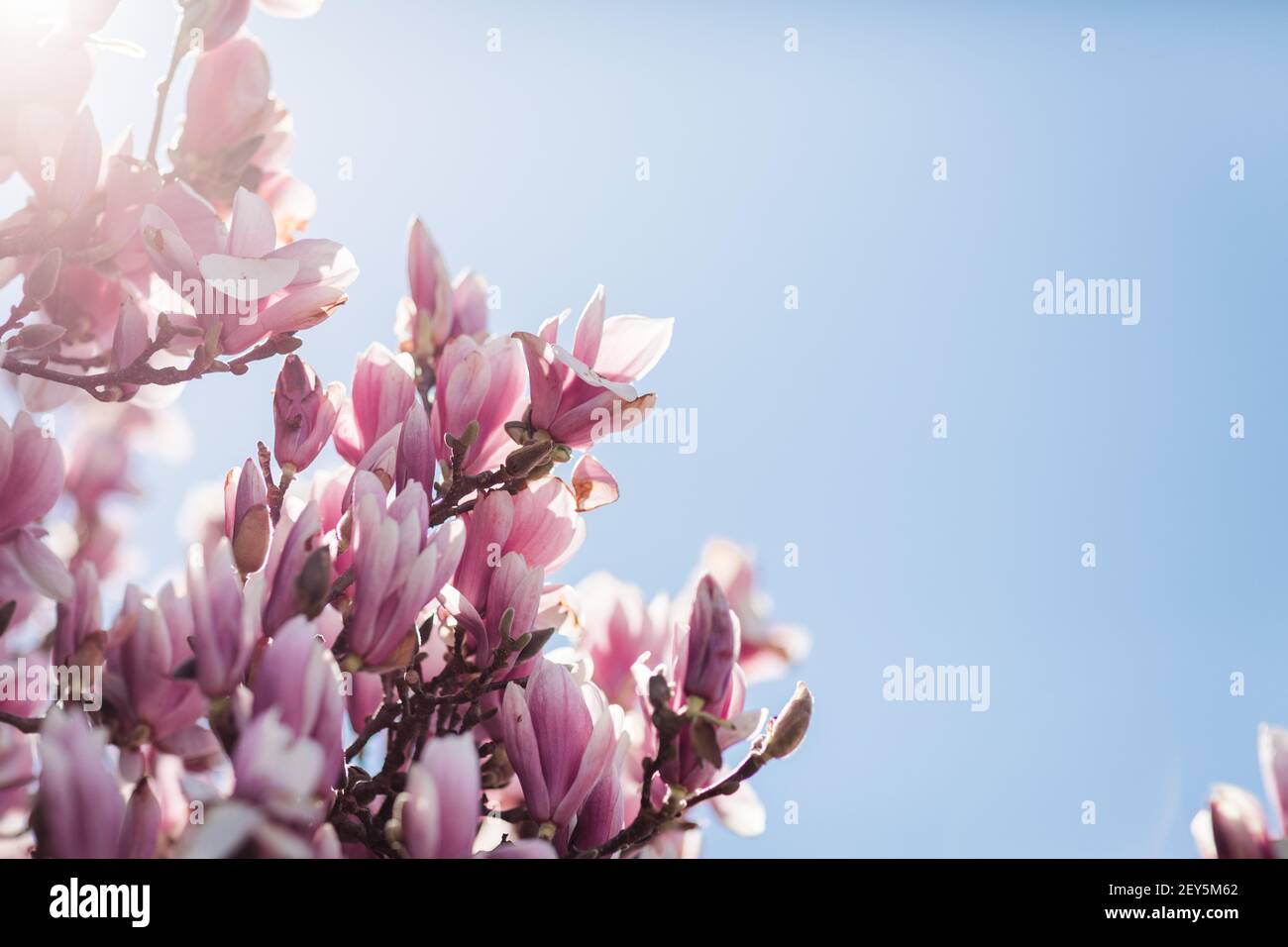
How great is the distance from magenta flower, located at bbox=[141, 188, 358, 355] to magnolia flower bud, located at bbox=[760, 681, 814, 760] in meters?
0.53

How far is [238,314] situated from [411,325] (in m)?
0.30

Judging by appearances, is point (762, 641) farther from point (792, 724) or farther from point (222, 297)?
point (222, 297)

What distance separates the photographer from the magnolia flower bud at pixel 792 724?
0.75 metres

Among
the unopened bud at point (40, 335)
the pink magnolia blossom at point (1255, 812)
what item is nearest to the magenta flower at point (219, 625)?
the unopened bud at point (40, 335)

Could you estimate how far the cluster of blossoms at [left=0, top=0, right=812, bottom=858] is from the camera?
1.99 ft

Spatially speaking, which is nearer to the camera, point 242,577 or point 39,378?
point 242,577

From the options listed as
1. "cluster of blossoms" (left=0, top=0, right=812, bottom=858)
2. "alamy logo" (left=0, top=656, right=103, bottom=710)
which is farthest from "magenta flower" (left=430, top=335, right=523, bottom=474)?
"alamy logo" (left=0, top=656, right=103, bottom=710)

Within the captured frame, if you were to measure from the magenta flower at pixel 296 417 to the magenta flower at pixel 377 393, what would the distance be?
1.5 inches
